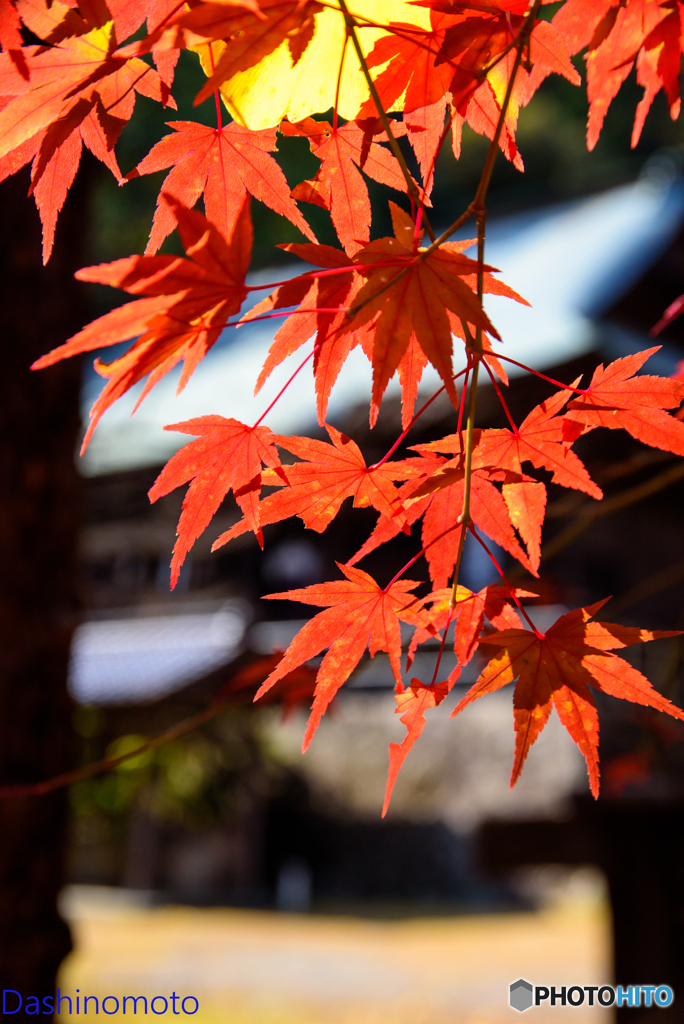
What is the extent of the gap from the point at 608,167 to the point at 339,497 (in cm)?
1156

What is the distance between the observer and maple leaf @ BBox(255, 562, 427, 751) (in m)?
0.47

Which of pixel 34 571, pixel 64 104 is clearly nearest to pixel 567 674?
pixel 64 104

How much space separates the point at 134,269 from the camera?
0.34 m

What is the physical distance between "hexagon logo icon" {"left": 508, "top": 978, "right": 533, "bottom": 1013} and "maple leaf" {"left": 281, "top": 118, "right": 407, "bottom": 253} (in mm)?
1402

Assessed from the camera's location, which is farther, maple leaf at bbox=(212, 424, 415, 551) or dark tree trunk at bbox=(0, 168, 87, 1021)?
dark tree trunk at bbox=(0, 168, 87, 1021)

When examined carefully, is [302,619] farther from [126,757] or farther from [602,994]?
[126,757]

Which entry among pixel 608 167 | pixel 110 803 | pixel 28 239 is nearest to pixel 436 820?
pixel 110 803

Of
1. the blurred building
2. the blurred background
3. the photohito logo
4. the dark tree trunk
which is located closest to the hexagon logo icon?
the photohito logo

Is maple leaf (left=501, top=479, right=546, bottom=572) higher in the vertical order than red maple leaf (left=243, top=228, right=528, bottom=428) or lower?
lower

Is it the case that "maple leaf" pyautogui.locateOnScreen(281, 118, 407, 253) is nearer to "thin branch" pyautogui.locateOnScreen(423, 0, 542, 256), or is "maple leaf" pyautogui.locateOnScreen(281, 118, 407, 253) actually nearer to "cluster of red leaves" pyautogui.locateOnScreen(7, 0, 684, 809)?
"cluster of red leaves" pyautogui.locateOnScreen(7, 0, 684, 809)

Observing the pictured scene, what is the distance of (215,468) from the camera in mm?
485

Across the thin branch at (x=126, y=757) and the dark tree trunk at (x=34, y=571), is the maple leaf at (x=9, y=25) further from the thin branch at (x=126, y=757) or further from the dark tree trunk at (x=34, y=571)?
the dark tree trunk at (x=34, y=571)

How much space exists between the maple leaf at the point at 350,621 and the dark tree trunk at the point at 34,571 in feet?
3.54

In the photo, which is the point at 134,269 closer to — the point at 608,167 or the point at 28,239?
the point at 28,239
